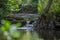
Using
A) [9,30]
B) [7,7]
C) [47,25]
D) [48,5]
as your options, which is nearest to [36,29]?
[47,25]

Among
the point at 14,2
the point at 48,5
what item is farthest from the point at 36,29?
the point at 14,2

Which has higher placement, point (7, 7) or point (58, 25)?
point (7, 7)

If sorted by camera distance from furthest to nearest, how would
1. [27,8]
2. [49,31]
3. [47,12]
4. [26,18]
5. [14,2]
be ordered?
[27,8] → [26,18] → [47,12] → [49,31] → [14,2]

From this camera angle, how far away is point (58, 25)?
16094mm

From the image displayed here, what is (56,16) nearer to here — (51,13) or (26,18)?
(51,13)

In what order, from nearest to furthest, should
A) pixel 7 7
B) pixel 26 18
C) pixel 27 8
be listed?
pixel 7 7, pixel 26 18, pixel 27 8

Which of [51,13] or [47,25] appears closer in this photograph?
[47,25]

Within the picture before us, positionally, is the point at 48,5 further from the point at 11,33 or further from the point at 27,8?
the point at 11,33

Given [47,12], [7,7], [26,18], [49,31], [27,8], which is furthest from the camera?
[27,8]

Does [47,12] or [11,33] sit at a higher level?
[11,33]

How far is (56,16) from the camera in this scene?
16.7m

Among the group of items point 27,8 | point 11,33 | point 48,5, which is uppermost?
point 11,33

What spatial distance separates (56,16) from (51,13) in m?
0.65

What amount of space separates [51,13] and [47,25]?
135cm
